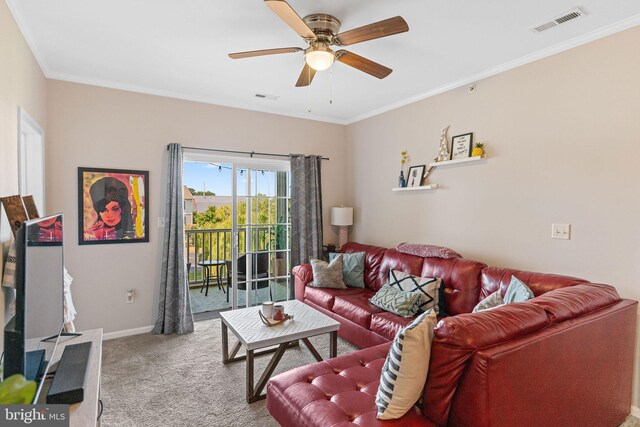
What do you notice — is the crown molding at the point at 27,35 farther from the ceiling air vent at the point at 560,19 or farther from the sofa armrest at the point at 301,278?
the ceiling air vent at the point at 560,19

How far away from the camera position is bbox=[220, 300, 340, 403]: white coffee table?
250 cm

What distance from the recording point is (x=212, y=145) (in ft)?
13.7

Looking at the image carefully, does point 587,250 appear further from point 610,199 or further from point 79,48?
point 79,48

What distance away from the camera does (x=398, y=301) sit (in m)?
3.05

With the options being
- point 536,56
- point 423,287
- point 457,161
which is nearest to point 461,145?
point 457,161

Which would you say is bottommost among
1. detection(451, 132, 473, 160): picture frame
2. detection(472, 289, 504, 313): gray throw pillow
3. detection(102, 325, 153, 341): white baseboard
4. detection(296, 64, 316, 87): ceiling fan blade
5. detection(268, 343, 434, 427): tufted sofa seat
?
detection(102, 325, 153, 341): white baseboard

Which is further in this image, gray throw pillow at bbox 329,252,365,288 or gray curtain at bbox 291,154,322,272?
gray curtain at bbox 291,154,322,272

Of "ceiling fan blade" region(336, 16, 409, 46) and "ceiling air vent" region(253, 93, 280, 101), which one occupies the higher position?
"ceiling air vent" region(253, 93, 280, 101)

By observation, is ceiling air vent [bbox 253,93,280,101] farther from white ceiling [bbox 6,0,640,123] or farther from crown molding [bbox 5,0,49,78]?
crown molding [bbox 5,0,49,78]

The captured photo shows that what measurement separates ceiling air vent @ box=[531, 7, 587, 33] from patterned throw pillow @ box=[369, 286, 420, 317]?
7.31ft

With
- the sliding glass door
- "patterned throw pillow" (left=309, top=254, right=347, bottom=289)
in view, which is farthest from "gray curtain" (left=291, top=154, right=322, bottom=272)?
"patterned throw pillow" (left=309, top=254, right=347, bottom=289)

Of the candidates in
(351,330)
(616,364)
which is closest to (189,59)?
(351,330)

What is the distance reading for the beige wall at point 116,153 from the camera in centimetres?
341

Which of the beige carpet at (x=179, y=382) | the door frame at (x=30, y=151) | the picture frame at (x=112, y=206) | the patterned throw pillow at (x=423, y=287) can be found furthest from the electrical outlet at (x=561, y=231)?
the door frame at (x=30, y=151)
